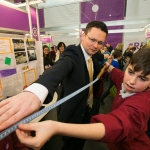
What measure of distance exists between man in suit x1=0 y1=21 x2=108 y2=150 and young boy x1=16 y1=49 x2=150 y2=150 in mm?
105

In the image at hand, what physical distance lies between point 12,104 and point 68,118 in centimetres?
61

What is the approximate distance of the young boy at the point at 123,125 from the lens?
310 millimetres

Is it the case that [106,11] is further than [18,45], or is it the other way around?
[106,11]

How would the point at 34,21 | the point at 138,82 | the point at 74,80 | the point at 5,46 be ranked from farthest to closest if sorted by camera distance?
the point at 34,21 → the point at 5,46 → the point at 74,80 → the point at 138,82

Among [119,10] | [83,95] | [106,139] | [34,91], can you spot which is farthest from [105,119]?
[119,10]

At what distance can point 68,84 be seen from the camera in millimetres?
873

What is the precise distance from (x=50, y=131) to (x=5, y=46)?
982 millimetres

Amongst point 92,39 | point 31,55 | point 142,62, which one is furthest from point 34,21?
point 142,62

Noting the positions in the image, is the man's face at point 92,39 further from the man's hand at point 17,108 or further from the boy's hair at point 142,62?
the man's hand at point 17,108

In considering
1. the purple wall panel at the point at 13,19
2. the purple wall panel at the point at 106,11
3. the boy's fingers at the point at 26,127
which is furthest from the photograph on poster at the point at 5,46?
the purple wall panel at the point at 106,11

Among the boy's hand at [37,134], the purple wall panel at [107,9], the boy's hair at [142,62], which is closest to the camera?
the boy's hand at [37,134]

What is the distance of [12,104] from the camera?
0.38 meters

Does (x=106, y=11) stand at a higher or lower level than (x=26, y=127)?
higher

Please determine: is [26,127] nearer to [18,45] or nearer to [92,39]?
[92,39]
